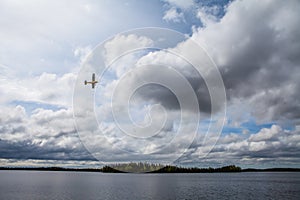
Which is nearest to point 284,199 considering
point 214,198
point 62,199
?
point 214,198

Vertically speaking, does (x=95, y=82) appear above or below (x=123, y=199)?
above

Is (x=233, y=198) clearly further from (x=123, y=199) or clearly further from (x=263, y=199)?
(x=123, y=199)

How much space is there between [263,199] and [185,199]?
33.0 m

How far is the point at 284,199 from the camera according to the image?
110 m

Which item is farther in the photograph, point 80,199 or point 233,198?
point 233,198

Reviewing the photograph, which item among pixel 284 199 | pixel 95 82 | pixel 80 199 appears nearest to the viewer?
pixel 95 82

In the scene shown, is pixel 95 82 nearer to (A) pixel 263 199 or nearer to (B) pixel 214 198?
(B) pixel 214 198

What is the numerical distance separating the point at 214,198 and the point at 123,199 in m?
37.8

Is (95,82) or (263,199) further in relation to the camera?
(263,199)

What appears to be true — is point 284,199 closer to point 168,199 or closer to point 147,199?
point 168,199

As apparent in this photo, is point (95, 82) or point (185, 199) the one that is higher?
point (95, 82)

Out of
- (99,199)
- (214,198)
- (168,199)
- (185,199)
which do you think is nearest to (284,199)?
(214,198)

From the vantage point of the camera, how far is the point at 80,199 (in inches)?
4050

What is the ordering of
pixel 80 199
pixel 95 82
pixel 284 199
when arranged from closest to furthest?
pixel 95 82, pixel 80 199, pixel 284 199
